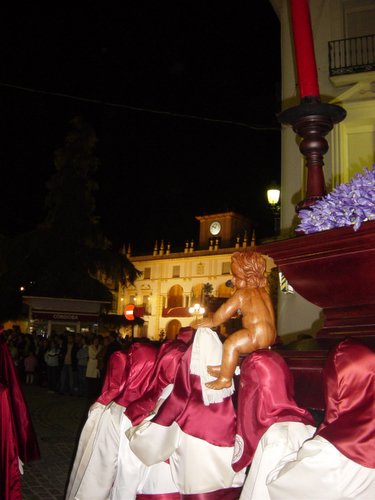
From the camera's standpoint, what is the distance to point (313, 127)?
272 cm

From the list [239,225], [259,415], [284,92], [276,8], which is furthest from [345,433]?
[239,225]

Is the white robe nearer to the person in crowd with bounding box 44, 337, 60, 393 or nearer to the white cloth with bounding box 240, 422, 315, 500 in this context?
the white cloth with bounding box 240, 422, 315, 500

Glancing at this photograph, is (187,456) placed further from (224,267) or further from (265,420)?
(224,267)

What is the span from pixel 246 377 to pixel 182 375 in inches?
28.6

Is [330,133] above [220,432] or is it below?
above

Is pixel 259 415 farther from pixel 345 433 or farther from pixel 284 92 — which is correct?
pixel 284 92

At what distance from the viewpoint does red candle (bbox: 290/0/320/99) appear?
267cm

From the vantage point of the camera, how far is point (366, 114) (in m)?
9.84

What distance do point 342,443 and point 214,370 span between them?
3.47 ft

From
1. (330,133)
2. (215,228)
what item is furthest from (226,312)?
(215,228)

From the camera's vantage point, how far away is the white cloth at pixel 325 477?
6.77 ft

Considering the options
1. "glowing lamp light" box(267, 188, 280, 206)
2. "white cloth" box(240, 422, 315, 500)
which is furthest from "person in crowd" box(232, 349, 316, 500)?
"glowing lamp light" box(267, 188, 280, 206)

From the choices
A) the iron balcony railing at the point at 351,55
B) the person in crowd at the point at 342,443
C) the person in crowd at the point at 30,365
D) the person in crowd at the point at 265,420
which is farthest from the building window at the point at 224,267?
the person in crowd at the point at 342,443

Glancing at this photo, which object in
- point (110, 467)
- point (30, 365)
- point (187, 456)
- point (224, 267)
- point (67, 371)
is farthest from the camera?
point (224, 267)
